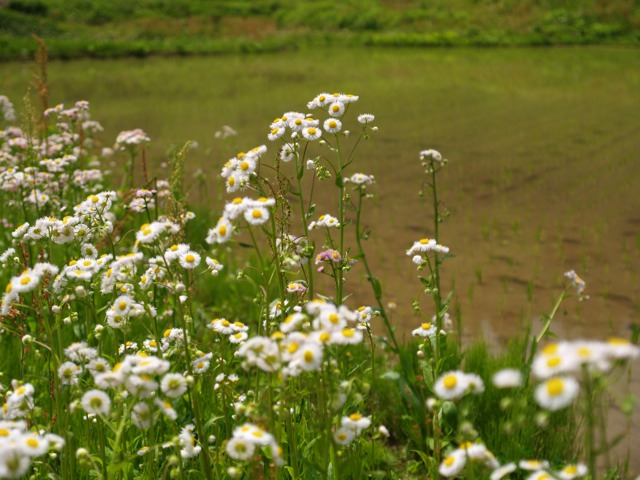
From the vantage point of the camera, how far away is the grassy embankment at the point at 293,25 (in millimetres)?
22406

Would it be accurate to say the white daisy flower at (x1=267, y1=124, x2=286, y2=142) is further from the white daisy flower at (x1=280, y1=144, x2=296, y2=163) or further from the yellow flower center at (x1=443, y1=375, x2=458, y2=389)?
the yellow flower center at (x1=443, y1=375, x2=458, y2=389)

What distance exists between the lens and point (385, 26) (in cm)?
2864

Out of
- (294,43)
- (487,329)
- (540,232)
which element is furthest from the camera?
(294,43)

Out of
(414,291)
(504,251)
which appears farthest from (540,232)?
(414,291)

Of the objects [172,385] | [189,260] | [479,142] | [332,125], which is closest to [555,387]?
[172,385]

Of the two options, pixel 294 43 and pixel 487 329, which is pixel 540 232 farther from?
pixel 294 43

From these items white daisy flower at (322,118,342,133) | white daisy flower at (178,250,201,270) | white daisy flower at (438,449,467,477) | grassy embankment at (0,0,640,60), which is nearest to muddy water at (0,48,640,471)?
white daisy flower at (322,118,342,133)

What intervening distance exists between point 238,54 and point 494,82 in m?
10.9

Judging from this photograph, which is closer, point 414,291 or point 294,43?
point 414,291

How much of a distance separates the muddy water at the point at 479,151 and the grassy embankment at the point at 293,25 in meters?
4.87

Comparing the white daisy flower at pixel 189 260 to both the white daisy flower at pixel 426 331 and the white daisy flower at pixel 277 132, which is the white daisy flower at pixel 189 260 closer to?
the white daisy flower at pixel 277 132

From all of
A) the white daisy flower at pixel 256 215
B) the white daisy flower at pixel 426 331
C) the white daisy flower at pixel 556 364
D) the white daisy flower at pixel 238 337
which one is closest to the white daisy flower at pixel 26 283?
the white daisy flower at pixel 256 215

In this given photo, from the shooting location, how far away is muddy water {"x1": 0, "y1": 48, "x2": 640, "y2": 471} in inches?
168

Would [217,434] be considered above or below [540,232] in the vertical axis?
above
